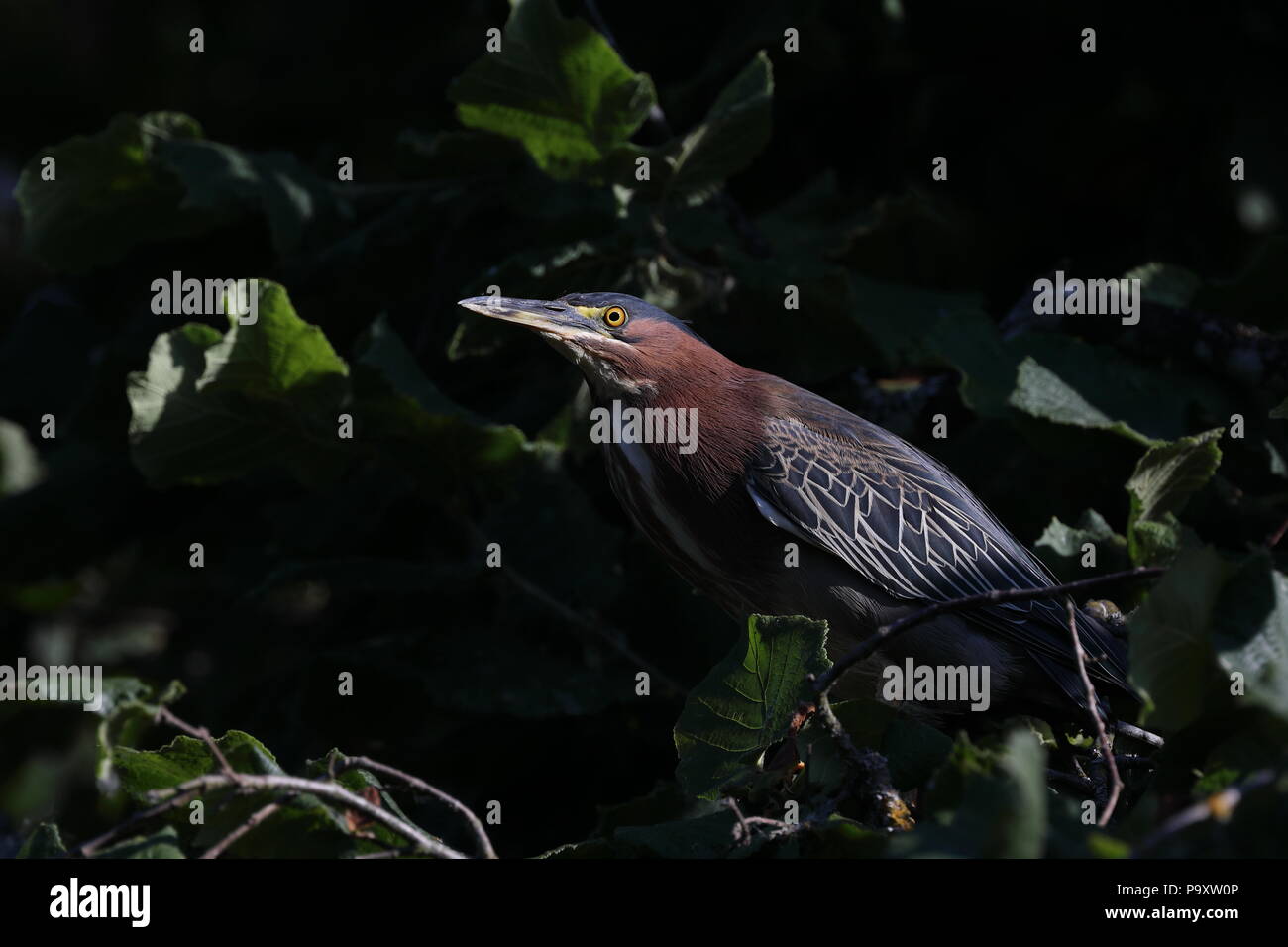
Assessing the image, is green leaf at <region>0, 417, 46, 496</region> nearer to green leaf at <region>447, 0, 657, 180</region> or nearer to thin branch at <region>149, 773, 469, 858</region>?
green leaf at <region>447, 0, 657, 180</region>

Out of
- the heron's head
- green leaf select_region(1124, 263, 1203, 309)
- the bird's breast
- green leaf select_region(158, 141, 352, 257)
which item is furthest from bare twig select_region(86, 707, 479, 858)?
green leaf select_region(1124, 263, 1203, 309)

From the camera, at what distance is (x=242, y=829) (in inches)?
80.4

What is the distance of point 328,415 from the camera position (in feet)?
12.0

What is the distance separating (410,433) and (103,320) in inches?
75.9

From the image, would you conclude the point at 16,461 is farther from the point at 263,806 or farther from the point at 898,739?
the point at 898,739

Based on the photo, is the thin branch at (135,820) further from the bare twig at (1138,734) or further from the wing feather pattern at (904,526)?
the bare twig at (1138,734)

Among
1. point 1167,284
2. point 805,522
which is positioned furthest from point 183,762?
point 1167,284

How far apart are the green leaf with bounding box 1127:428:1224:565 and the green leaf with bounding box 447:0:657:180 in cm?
167

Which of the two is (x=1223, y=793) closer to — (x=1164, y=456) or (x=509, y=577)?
(x=1164, y=456)

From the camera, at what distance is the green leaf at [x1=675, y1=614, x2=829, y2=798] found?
2387 mm

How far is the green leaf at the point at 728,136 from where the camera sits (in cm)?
364

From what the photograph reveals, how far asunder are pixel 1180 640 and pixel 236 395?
2506 millimetres

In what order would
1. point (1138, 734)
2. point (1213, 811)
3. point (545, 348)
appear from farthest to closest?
point (545, 348) < point (1138, 734) < point (1213, 811)
